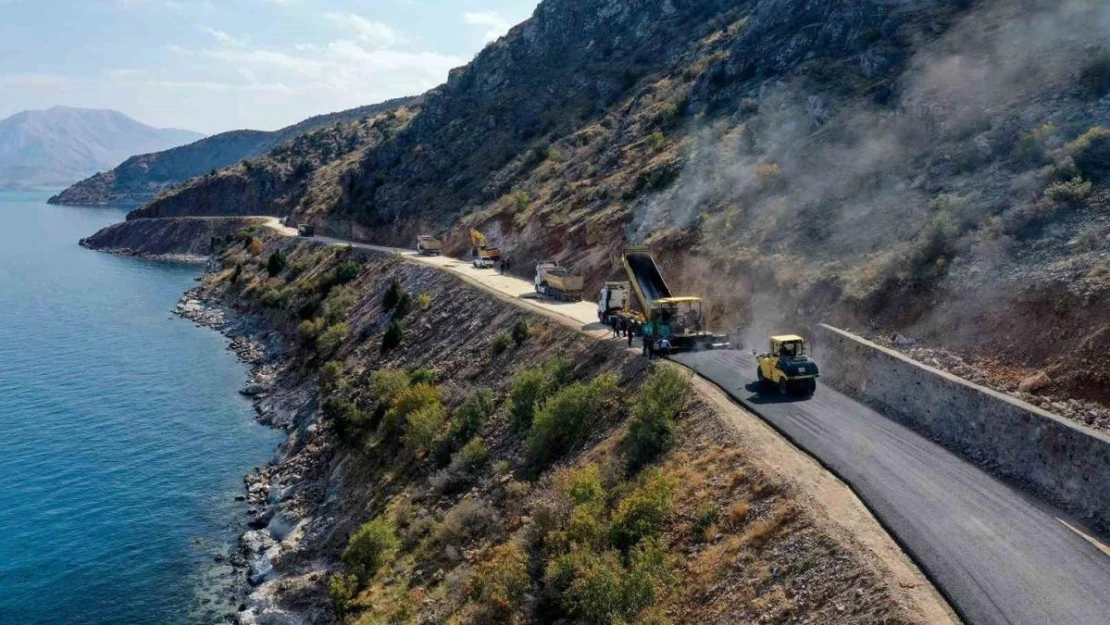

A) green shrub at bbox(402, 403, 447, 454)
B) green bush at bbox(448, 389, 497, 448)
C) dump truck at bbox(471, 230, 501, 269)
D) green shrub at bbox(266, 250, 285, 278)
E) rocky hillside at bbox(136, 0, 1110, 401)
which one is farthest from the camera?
green shrub at bbox(266, 250, 285, 278)

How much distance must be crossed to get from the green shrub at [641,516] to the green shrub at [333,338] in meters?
37.1

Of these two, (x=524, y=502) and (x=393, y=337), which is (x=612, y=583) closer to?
(x=524, y=502)

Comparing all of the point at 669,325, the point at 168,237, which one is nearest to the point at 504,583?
the point at 669,325

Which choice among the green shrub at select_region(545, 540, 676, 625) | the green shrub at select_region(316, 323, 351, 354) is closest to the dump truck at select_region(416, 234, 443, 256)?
the green shrub at select_region(316, 323, 351, 354)

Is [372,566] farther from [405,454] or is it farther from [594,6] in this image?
[594,6]

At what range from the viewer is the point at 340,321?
56.7 metres

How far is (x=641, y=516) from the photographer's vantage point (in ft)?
60.1

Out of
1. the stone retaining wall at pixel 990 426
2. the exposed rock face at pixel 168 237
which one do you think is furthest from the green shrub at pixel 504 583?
the exposed rock face at pixel 168 237

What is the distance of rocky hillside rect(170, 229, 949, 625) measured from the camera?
614 inches

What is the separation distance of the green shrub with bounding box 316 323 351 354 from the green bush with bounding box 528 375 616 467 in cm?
2975

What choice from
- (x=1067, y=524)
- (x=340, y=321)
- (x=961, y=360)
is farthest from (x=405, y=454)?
(x=340, y=321)

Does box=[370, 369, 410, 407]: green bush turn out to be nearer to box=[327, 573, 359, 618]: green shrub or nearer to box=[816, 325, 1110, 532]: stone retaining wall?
box=[327, 573, 359, 618]: green shrub

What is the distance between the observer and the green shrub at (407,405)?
3406 cm

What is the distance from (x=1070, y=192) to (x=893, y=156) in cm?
1114
